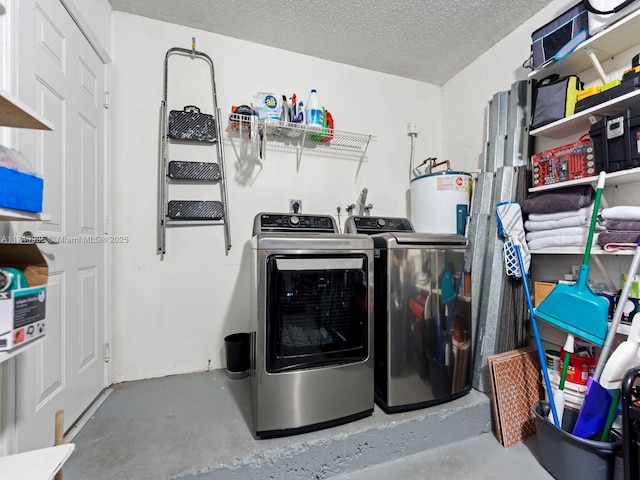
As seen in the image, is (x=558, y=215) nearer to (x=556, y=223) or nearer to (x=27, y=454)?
(x=556, y=223)

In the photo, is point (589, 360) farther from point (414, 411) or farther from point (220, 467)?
point (220, 467)

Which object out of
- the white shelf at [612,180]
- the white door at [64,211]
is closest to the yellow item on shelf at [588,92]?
the white shelf at [612,180]

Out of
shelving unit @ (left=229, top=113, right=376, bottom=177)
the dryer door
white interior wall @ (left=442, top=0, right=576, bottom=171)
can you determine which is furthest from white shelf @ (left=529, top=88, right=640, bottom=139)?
the dryer door

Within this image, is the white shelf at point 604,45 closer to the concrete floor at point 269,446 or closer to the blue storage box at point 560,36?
the blue storage box at point 560,36

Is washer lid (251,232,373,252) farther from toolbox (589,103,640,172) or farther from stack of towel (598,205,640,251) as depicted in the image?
toolbox (589,103,640,172)

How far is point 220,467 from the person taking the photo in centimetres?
119

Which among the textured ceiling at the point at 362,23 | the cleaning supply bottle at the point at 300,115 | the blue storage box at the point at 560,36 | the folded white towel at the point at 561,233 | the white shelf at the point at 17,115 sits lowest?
the folded white towel at the point at 561,233

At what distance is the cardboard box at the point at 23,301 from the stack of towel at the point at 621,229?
236 centimetres

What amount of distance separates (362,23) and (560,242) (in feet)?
6.56

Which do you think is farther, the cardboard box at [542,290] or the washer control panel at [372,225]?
the washer control panel at [372,225]

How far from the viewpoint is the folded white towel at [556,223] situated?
157cm

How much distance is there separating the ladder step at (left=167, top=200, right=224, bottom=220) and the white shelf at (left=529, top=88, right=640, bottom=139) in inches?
87.2

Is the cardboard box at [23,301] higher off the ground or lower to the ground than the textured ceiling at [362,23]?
lower

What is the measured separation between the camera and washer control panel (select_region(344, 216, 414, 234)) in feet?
6.91
